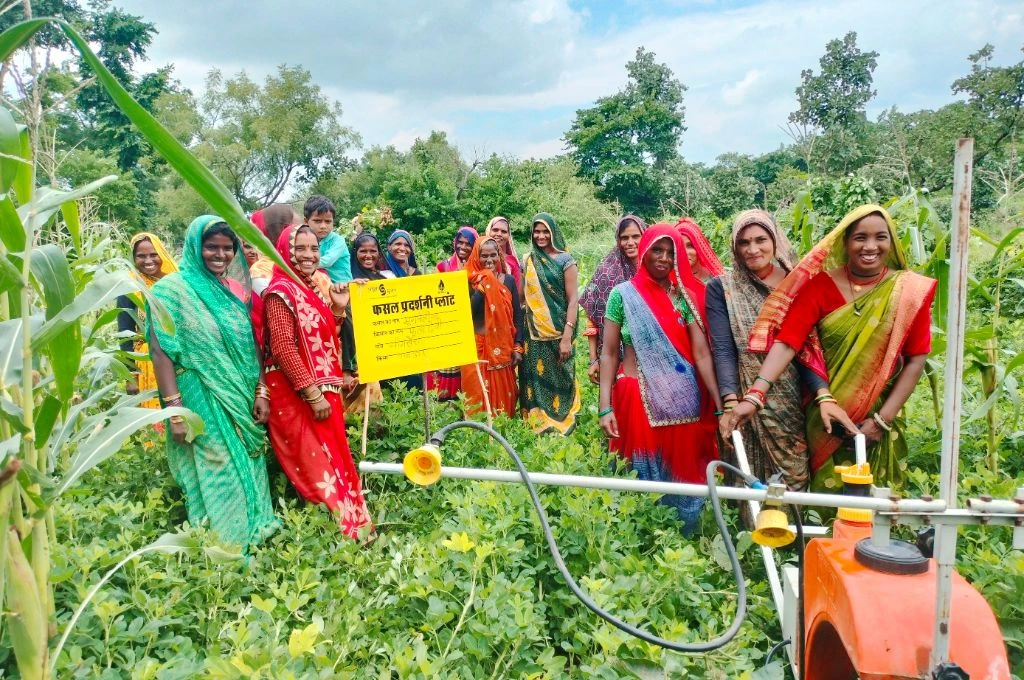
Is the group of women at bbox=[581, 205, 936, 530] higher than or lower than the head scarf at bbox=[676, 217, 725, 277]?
lower

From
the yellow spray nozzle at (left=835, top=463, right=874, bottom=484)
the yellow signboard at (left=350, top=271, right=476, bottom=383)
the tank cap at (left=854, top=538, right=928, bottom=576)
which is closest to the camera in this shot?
the tank cap at (left=854, top=538, right=928, bottom=576)

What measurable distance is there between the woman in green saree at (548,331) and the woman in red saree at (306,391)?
2240 millimetres

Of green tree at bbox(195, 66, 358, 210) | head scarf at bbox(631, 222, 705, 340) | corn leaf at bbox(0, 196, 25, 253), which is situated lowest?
head scarf at bbox(631, 222, 705, 340)

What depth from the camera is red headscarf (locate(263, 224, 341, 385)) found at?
3.03 metres

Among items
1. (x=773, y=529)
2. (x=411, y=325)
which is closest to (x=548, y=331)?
(x=411, y=325)

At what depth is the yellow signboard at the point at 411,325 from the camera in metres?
3.27

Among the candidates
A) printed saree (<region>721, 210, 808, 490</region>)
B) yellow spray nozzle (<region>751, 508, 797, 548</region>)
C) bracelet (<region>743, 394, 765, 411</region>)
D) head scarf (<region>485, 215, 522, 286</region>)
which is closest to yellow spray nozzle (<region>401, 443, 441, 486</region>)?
yellow spray nozzle (<region>751, 508, 797, 548</region>)

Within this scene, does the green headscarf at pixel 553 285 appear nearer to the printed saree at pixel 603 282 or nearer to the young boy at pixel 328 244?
the printed saree at pixel 603 282

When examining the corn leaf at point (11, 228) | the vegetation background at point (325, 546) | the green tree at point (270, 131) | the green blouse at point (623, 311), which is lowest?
the vegetation background at point (325, 546)

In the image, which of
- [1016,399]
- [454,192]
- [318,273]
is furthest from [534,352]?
[454,192]

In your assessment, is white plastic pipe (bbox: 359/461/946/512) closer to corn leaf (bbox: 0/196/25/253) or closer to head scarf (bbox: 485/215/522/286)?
corn leaf (bbox: 0/196/25/253)

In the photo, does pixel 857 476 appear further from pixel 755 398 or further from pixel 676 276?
pixel 676 276

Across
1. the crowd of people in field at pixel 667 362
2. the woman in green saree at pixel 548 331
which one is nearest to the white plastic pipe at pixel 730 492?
the crowd of people in field at pixel 667 362

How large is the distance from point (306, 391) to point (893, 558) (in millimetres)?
2443
